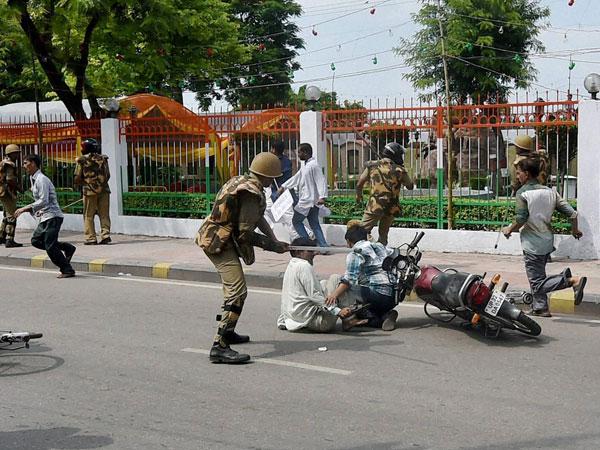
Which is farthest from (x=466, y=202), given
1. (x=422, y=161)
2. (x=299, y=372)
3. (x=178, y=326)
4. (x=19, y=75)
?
(x=19, y=75)

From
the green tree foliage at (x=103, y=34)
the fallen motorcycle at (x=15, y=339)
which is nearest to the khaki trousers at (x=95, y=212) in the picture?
the green tree foliage at (x=103, y=34)

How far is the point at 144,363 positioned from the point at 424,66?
27.2 metres

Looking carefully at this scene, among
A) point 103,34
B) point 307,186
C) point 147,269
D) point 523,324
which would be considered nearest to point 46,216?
point 147,269

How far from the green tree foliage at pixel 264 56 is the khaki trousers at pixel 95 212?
79.7ft

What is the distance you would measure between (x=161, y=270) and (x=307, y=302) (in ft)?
15.0

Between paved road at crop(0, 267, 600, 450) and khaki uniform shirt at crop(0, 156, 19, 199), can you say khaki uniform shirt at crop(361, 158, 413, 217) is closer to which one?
paved road at crop(0, 267, 600, 450)

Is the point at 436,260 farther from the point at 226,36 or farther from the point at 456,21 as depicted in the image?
the point at 456,21

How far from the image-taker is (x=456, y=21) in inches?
1202

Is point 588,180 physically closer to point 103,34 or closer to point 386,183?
point 386,183

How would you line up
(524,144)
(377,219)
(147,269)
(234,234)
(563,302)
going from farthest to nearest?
1. (147,269)
2. (377,219)
3. (524,144)
4. (563,302)
5. (234,234)

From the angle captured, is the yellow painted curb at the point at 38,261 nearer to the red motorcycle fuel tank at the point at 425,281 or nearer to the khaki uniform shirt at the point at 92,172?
the khaki uniform shirt at the point at 92,172

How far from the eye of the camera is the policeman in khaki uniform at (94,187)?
1466 cm

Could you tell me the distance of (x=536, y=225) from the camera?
848cm

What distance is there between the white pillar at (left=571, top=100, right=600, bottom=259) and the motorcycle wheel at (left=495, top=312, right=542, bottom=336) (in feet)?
14.9
